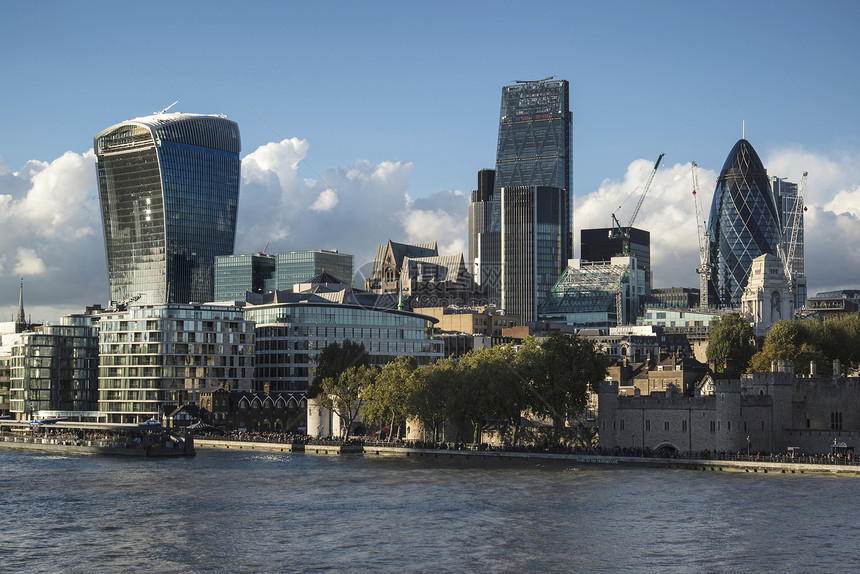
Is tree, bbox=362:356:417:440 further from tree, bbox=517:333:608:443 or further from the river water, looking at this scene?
the river water

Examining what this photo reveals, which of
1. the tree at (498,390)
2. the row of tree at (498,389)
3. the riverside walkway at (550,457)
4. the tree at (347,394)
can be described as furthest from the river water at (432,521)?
the tree at (347,394)

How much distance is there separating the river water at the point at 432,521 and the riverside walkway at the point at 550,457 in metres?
3.31

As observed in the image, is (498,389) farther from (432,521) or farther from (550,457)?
(432,521)

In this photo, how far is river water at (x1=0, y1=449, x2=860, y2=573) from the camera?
7344 cm

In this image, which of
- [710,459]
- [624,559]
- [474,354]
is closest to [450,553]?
[624,559]

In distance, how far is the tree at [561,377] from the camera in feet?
457

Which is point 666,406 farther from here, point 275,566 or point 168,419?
point 168,419

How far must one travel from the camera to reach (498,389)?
458 ft

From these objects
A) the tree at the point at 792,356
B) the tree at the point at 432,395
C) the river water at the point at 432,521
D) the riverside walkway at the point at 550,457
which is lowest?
the river water at the point at 432,521

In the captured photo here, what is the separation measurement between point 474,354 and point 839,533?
85853mm

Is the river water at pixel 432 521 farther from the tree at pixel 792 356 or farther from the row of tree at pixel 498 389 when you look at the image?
the tree at pixel 792 356

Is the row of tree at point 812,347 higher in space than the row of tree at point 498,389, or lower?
higher

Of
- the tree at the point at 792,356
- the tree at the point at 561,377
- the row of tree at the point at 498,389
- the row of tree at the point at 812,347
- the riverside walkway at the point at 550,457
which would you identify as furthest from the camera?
the row of tree at the point at 812,347

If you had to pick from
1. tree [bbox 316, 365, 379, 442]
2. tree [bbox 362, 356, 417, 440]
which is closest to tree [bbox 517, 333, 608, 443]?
tree [bbox 362, 356, 417, 440]
